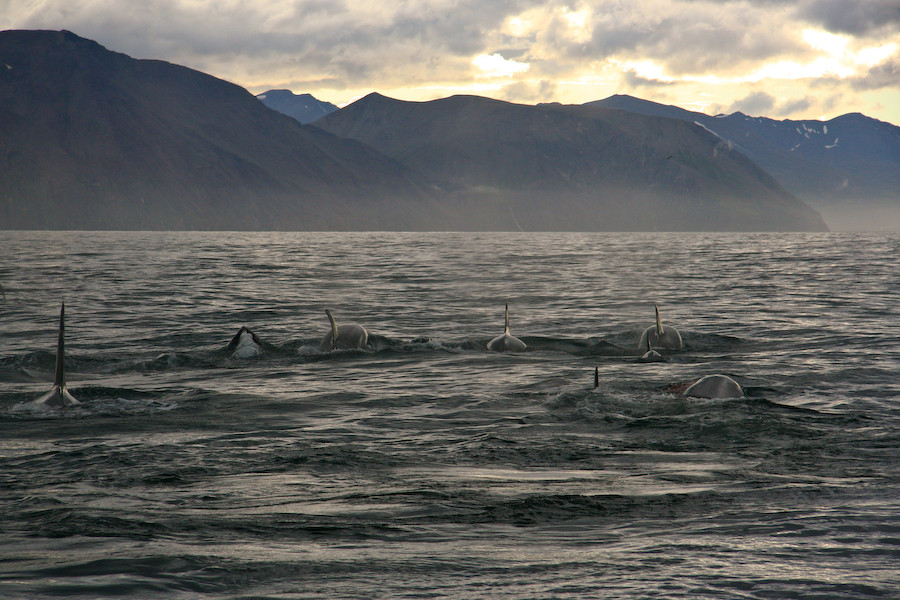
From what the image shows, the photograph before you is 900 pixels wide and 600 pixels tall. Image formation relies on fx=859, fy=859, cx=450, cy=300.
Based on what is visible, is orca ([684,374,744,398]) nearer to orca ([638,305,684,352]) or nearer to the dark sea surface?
the dark sea surface

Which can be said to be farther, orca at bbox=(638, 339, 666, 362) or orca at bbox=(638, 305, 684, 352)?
orca at bbox=(638, 305, 684, 352)

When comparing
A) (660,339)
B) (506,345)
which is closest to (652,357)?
(660,339)

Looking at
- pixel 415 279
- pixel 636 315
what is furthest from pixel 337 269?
pixel 636 315

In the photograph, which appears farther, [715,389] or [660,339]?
[660,339]

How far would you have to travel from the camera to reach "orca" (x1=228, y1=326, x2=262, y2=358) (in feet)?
65.3

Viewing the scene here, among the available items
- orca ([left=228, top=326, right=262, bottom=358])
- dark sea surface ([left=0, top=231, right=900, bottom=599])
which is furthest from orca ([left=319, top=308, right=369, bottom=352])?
orca ([left=228, top=326, right=262, bottom=358])

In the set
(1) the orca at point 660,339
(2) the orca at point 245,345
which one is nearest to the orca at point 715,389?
(1) the orca at point 660,339

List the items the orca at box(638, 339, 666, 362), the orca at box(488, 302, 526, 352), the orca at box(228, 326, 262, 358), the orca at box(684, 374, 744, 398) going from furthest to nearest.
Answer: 1. the orca at box(488, 302, 526, 352)
2. the orca at box(228, 326, 262, 358)
3. the orca at box(638, 339, 666, 362)
4. the orca at box(684, 374, 744, 398)

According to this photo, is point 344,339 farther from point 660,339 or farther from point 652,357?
point 660,339

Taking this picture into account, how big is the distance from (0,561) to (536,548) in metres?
4.06

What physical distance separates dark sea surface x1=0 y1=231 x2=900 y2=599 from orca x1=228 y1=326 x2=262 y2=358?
1.29 ft

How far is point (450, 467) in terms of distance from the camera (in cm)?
986

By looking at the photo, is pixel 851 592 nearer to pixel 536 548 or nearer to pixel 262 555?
pixel 536 548

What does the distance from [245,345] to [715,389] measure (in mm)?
11063
